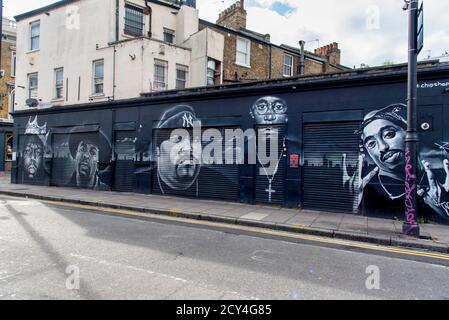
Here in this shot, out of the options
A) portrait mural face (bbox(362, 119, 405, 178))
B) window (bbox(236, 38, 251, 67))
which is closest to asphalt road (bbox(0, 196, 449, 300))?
portrait mural face (bbox(362, 119, 405, 178))

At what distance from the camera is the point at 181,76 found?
58.1ft

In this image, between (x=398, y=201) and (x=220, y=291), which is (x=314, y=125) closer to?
(x=398, y=201)

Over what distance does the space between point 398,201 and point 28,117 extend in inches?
762

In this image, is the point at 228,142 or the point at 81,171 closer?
the point at 228,142

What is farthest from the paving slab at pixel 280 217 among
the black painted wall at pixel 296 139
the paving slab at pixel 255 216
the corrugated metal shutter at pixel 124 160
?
the corrugated metal shutter at pixel 124 160

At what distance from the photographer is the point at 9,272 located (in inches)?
189

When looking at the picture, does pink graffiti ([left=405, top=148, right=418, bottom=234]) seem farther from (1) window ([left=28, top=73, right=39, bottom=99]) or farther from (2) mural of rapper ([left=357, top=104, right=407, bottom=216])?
(1) window ([left=28, top=73, right=39, bottom=99])

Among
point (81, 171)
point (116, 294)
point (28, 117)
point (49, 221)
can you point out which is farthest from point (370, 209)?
point (28, 117)

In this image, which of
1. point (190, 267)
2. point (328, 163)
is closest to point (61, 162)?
point (328, 163)

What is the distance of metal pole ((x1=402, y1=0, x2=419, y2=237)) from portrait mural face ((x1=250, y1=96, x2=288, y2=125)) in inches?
170

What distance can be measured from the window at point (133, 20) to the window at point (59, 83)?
4809 millimetres

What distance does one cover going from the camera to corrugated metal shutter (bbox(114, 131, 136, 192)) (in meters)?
14.8

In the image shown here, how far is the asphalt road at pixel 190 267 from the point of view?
427 centimetres

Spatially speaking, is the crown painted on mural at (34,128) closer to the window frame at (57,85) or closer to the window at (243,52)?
the window frame at (57,85)
